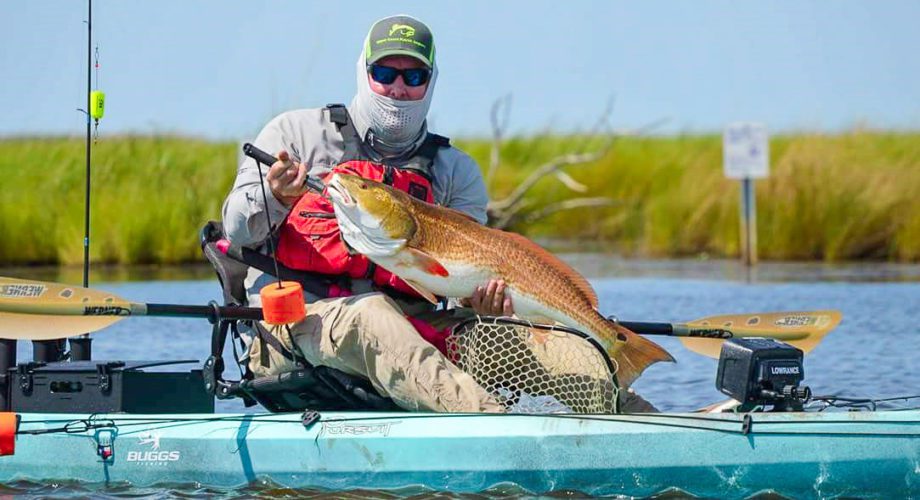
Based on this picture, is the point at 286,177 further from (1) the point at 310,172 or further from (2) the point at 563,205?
(2) the point at 563,205

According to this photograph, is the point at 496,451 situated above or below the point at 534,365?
below

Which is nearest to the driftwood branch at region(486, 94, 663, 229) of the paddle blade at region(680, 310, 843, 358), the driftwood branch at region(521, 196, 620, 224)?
the driftwood branch at region(521, 196, 620, 224)

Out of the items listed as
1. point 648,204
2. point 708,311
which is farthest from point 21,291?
point 648,204

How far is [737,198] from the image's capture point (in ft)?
65.1

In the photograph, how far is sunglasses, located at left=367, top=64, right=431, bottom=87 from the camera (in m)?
6.34

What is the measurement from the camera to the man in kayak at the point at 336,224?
5.94 metres

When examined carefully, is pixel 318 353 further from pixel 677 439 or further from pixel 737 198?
pixel 737 198

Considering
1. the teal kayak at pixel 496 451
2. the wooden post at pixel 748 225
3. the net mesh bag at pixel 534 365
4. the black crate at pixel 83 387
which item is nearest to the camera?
the teal kayak at pixel 496 451

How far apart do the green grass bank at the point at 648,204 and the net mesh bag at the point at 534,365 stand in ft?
36.7

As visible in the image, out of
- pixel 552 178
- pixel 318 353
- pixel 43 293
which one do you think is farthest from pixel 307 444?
pixel 552 178

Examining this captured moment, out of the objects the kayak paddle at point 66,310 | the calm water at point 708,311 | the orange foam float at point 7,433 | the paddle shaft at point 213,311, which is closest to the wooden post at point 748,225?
the calm water at point 708,311

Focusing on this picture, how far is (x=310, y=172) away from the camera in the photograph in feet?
20.3

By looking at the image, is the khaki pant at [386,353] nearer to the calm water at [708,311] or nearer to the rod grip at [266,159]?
the rod grip at [266,159]

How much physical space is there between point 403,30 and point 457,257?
1011mm
